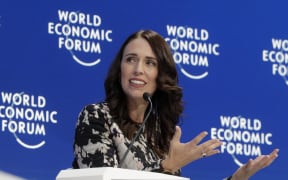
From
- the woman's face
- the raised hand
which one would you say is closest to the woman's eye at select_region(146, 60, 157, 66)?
the woman's face

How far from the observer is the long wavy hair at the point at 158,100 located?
233 centimetres

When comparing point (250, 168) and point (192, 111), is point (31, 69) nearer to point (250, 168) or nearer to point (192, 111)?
point (192, 111)

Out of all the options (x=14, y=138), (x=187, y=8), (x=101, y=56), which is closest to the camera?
(x=14, y=138)

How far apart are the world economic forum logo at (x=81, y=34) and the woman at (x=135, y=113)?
35.2 inches

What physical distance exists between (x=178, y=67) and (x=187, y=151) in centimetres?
163

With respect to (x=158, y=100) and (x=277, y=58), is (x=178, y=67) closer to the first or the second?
(x=277, y=58)

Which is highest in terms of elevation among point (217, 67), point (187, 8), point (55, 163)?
point (187, 8)

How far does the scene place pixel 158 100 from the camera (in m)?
2.42

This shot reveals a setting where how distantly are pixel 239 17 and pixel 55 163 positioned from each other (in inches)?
47.9

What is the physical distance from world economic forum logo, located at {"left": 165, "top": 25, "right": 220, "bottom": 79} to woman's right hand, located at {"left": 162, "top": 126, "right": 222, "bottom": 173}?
159 centimetres

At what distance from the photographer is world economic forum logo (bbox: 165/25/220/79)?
3.52 metres

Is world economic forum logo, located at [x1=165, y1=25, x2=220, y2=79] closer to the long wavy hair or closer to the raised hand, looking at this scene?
the long wavy hair

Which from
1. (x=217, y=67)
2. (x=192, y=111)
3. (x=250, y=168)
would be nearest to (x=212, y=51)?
(x=217, y=67)

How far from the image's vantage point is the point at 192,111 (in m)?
3.53
